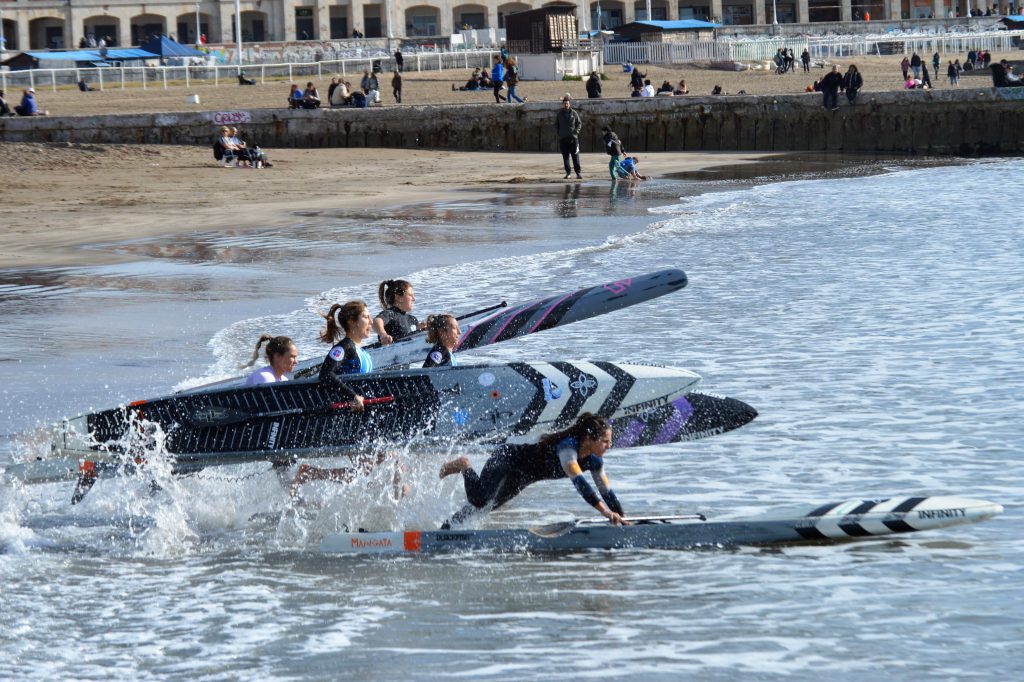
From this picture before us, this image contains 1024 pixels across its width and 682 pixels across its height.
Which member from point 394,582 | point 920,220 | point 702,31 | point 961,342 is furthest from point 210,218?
point 702,31

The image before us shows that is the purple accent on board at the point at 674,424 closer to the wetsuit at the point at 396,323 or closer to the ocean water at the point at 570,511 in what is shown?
the ocean water at the point at 570,511

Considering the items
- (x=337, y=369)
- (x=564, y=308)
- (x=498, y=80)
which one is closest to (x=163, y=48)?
(x=498, y=80)

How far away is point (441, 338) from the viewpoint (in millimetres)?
9266

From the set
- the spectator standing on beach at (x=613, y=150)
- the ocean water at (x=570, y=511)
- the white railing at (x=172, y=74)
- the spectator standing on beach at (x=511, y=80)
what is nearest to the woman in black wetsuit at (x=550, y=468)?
the ocean water at (x=570, y=511)

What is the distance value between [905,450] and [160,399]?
5186mm

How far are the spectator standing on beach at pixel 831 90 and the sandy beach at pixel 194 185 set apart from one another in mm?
3383

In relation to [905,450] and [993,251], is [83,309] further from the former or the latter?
[993,251]

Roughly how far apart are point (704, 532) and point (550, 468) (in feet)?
3.21

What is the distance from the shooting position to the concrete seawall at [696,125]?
131 ft

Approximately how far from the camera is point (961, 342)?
1336 cm

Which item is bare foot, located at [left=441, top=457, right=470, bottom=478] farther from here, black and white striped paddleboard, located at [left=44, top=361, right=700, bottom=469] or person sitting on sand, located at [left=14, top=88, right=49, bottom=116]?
person sitting on sand, located at [left=14, top=88, right=49, bottom=116]

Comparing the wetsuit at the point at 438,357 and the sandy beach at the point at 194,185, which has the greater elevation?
the sandy beach at the point at 194,185

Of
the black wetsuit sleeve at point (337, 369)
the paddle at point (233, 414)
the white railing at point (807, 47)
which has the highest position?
the white railing at point (807, 47)

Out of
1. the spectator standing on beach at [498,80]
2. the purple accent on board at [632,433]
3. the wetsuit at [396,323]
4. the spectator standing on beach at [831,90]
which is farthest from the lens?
the spectator standing on beach at [498,80]
